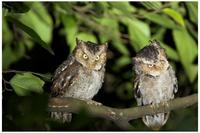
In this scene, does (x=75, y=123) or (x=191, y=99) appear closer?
(x=75, y=123)

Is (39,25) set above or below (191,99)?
above

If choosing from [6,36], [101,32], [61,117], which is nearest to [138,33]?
[101,32]

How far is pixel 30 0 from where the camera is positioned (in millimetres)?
2205

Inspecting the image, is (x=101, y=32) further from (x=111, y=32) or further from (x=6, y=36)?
(x=6, y=36)

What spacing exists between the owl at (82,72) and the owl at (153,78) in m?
0.14

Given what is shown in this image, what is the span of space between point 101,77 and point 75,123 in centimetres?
140

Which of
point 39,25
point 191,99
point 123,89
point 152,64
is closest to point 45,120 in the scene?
point 191,99

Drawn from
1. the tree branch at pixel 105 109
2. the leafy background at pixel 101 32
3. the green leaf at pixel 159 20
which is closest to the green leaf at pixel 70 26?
the leafy background at pixel 101 32

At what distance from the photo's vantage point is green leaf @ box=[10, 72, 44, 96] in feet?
3.66

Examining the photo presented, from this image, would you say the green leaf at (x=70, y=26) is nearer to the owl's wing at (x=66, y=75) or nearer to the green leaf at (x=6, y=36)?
the green leaf at (x=6, y=36)

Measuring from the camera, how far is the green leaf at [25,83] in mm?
1115

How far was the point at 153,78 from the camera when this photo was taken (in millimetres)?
2033

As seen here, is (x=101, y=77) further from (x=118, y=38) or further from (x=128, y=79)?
(x=128, y=79)

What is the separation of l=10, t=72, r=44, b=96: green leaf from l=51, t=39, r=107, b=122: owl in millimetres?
662
